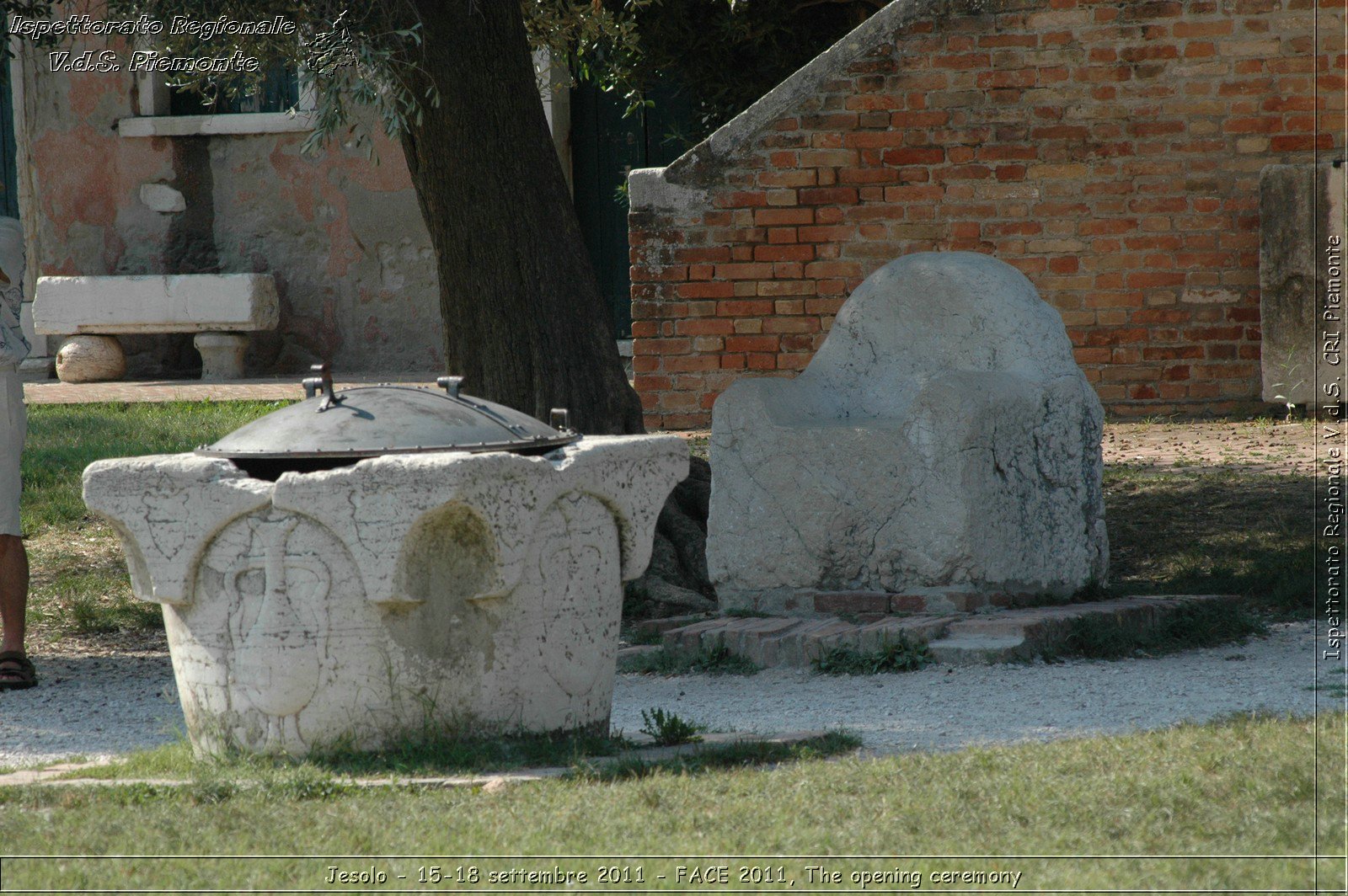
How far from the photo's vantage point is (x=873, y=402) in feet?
20.0

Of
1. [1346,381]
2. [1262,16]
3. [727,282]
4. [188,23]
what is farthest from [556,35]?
[1346,381]

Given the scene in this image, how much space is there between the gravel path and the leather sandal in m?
0.05

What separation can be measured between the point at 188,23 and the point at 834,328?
10.3 ft

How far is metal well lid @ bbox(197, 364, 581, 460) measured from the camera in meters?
3.82

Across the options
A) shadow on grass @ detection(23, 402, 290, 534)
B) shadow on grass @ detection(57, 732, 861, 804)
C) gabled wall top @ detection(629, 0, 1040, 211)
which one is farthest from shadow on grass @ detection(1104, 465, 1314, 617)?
shadow on grass @ detection(23, 402, 290, 534)

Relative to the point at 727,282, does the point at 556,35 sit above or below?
above

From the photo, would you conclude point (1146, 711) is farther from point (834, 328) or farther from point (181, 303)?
point (181, 303)

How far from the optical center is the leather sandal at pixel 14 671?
17.5 ft

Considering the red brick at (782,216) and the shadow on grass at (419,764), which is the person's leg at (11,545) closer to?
the shadow on grass at (419,764)

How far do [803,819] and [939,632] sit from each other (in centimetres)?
211

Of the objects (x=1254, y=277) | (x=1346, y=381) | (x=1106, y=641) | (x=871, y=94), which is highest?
(x=871, y=94)

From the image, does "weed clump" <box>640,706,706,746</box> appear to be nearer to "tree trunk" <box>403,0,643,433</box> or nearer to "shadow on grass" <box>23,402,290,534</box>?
"tree trunk" <box>403,0,643,433</box>

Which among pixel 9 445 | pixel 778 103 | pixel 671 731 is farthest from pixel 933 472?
pixel 778 103

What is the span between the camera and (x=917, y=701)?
4.60 m
